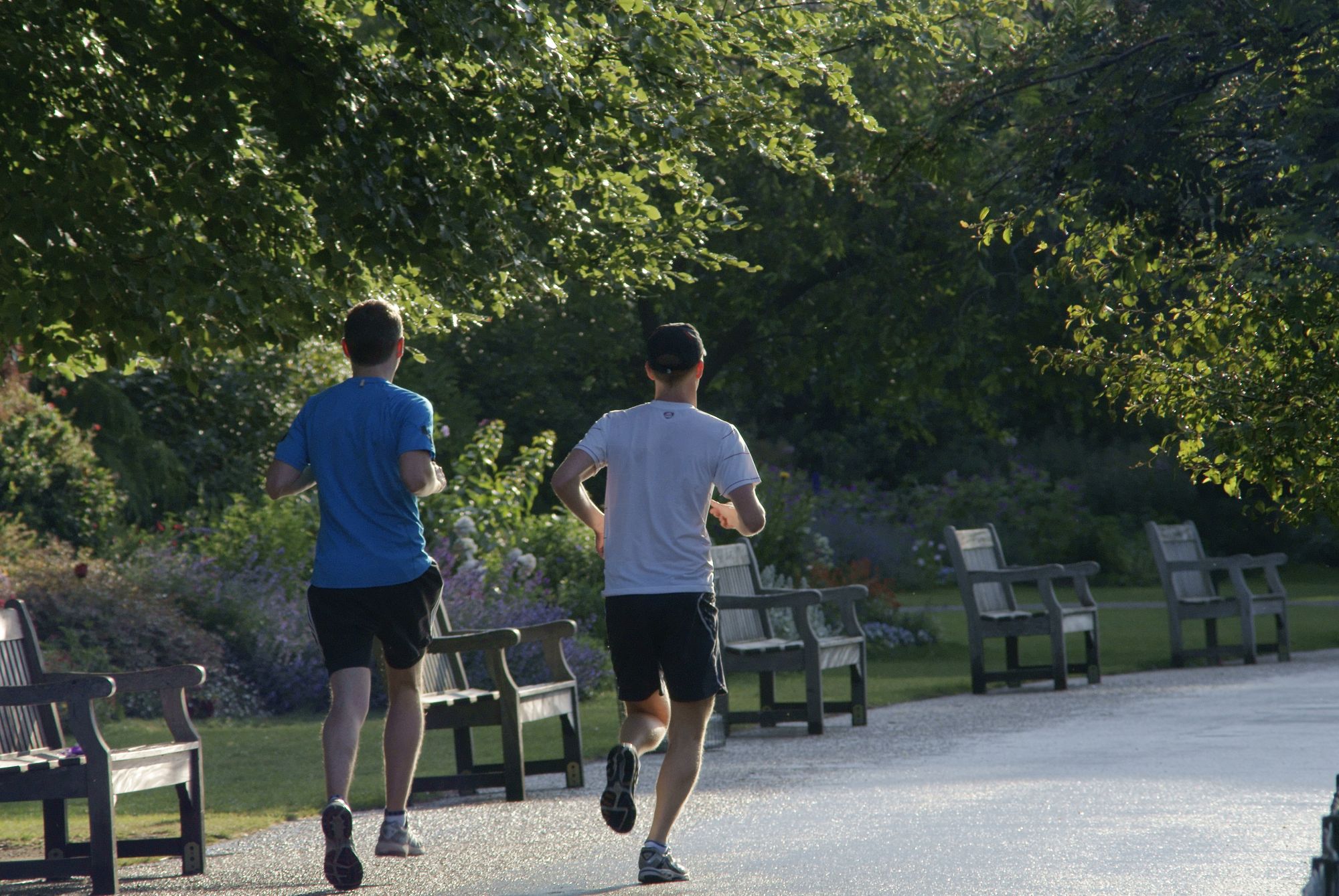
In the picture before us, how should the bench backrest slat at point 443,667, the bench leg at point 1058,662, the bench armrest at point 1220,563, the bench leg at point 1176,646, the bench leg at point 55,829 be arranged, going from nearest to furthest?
the bench leg at point 55,829 < the bench backrest slat at point 443,667 < the bench leg at point 1058,662 < the bench leg at point 1176,646 < the bench armrest at point 1220,563

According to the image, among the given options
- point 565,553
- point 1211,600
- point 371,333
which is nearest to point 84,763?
point 371,333

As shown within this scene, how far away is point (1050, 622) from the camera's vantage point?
12703 mm

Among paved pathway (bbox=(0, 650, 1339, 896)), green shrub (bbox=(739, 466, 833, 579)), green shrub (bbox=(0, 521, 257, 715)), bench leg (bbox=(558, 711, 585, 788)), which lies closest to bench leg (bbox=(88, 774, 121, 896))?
paved pathway (bbox=(0, 650, 1339, 896))

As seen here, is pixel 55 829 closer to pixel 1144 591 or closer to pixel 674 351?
pixel 674 351

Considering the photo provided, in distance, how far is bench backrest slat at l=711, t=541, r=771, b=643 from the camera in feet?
35.4

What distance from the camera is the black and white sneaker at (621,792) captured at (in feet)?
17.4

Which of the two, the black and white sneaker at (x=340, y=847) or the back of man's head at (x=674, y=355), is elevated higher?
the back of man's head at (x=674, y=355)

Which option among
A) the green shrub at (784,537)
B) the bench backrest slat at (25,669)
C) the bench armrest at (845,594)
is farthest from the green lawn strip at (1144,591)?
the bench backrest slat at (25,669)

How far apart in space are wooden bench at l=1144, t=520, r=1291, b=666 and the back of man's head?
9274mm

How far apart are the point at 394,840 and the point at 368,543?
99 cm

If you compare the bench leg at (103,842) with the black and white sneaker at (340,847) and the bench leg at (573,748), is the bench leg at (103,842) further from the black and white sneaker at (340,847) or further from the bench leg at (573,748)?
the bench leg at (573,748)

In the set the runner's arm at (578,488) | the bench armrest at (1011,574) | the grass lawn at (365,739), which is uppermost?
the runner's arm at (578,488)

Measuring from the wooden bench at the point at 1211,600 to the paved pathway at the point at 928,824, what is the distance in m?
3.91

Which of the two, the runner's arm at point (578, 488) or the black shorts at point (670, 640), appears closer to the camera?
the black shorts at point (670, 640)
